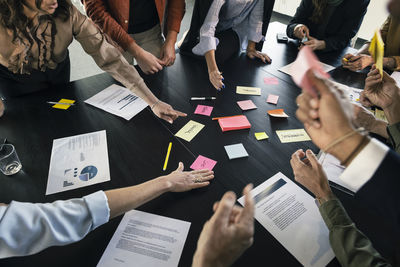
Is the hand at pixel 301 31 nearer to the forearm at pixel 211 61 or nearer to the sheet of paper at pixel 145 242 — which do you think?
the forearm at pixel 211 61

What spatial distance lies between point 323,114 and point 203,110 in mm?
867

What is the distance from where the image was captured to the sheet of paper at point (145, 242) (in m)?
0.75

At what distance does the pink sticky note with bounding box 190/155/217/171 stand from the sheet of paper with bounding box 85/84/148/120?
516 millimetres

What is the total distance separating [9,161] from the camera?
1.02 metres

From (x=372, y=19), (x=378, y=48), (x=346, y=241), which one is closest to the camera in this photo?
(x=378, y=48)

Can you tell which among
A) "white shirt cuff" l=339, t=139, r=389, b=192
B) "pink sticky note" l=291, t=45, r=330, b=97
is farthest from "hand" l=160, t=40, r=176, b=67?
"white shirt cuff" l=339, t=139, r=389, b=192

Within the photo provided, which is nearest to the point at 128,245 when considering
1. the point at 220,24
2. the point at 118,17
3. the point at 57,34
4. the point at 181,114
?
the point at 181,114

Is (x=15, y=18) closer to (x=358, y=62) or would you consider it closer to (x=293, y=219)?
(x=293, y=219)

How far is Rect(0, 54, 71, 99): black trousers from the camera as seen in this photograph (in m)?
1.39

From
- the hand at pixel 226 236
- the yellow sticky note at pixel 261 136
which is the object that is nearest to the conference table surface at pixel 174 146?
the yellow sticky note at pixel 261 136

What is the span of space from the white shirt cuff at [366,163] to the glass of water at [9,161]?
1.27 meters

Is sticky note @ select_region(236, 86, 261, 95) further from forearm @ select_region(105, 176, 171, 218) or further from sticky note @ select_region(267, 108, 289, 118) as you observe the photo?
forearm @ select_region(105, 176, 171, 218)

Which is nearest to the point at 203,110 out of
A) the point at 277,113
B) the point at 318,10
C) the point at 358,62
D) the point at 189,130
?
the point at 189,130

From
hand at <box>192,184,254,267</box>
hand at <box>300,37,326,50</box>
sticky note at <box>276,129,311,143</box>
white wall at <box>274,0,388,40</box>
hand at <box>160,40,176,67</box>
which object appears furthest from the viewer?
white wall at <box>274,0,388,40</box>
